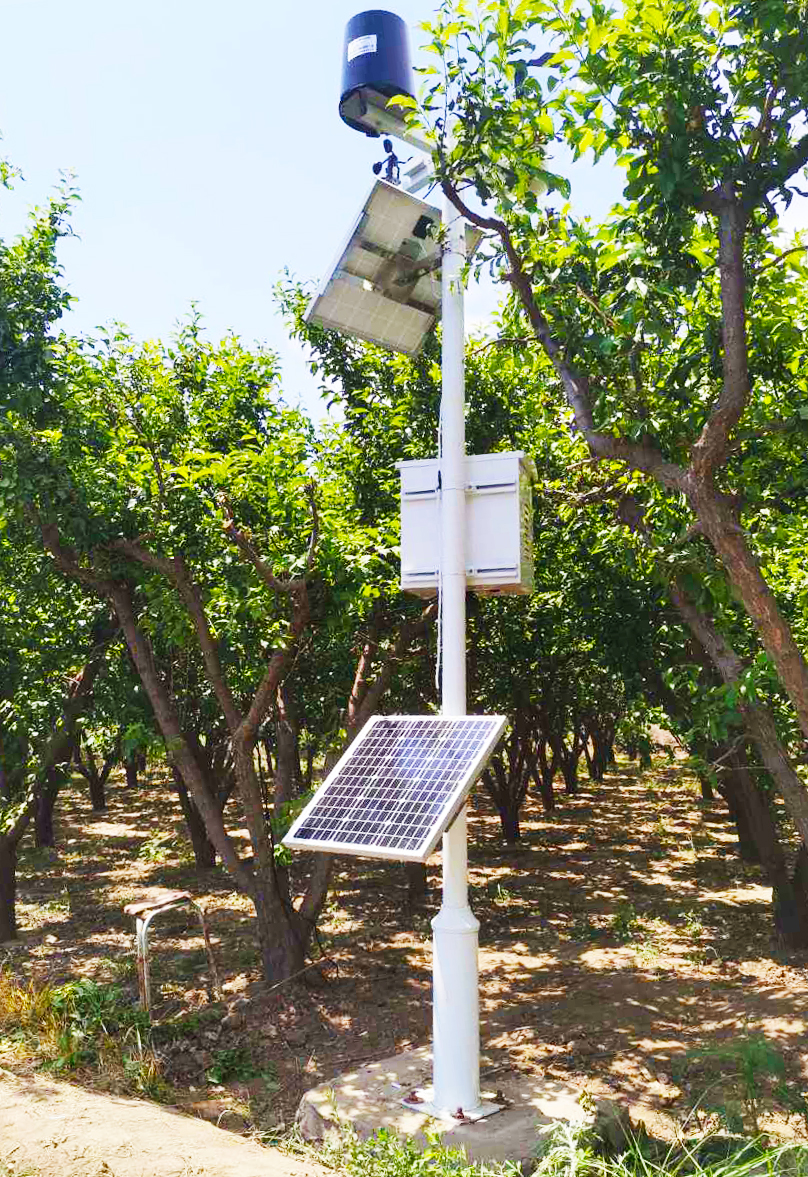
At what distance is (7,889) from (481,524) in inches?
351

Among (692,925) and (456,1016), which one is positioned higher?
(456,1016)

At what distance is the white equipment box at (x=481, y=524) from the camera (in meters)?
5.27

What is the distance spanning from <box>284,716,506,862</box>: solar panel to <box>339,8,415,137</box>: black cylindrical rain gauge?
359 cm

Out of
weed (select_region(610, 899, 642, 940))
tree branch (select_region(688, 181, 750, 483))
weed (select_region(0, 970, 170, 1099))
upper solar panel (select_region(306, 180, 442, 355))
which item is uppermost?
upper solar panel (select_region(306, 180, 442, 355))

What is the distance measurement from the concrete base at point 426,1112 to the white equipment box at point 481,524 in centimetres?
279

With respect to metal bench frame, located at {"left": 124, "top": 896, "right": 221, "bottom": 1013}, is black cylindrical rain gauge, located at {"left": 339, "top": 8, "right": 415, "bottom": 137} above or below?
above

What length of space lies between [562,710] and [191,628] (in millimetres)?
12125

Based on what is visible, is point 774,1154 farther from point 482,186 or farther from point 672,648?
point 672,648

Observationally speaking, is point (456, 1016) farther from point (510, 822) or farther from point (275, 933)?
point (510, 822)

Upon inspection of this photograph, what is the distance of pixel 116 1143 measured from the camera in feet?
15.9

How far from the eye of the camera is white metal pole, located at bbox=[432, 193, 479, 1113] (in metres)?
5.03

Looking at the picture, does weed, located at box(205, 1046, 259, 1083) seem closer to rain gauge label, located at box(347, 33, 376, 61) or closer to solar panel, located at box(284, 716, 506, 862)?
solar panel, located at box(284, 716, 506, 862)

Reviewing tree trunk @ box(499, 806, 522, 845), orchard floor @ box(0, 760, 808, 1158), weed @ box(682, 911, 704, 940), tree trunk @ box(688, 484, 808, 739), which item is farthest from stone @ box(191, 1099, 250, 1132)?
tree trunk @ box(499, 806, 522, 845)

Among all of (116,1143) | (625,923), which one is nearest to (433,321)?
(116,1143)
